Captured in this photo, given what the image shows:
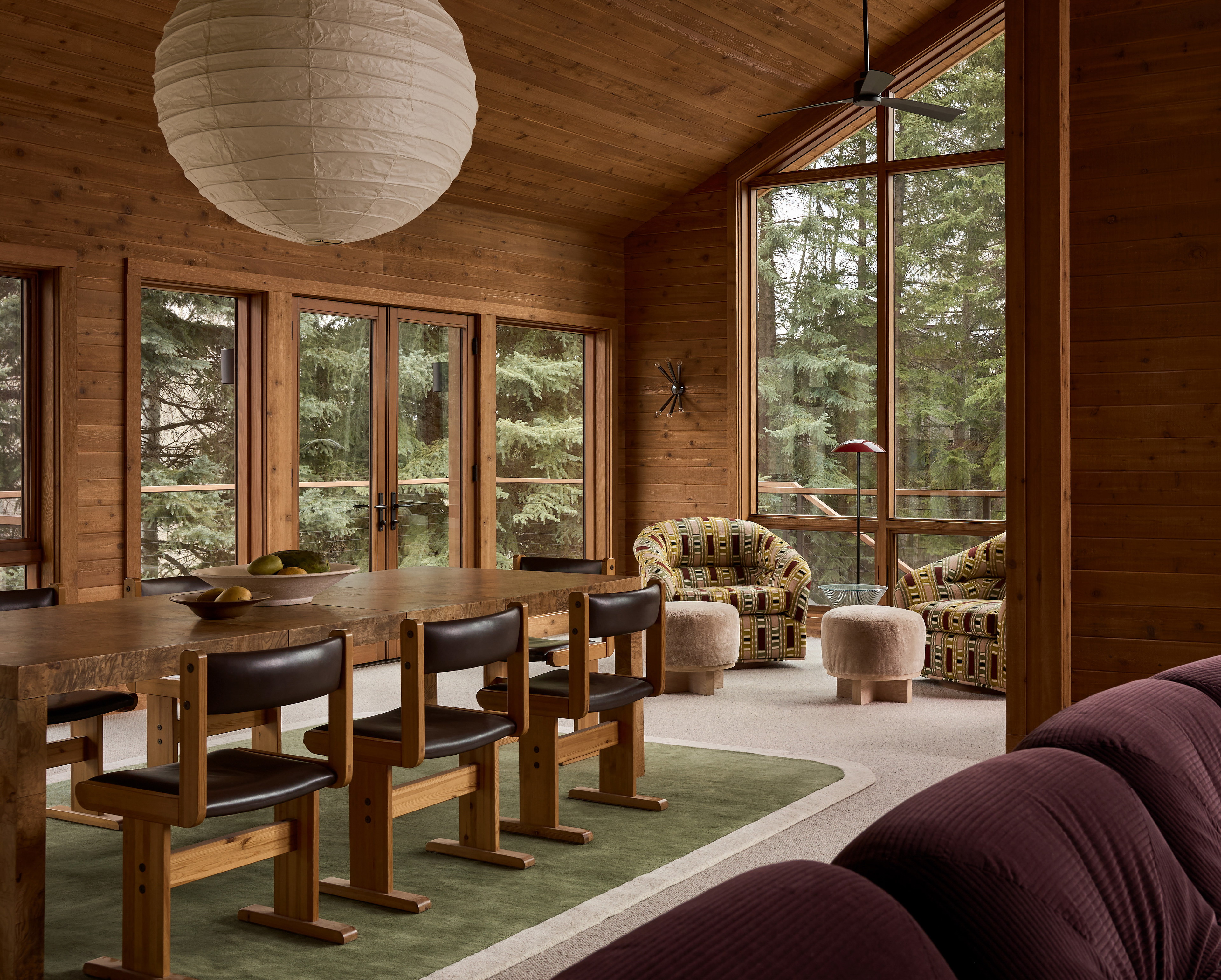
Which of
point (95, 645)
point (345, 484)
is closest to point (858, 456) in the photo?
point (345, 484)

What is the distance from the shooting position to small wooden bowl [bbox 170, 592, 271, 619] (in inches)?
127

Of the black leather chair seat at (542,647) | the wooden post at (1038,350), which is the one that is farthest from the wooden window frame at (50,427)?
the wooden post at (1038,350)

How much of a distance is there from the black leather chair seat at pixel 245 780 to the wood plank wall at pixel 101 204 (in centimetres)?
307

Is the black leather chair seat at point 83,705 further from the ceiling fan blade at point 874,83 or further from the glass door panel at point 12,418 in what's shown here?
the ceiling fan blade at point 874,83

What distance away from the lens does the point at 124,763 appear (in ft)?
15.4

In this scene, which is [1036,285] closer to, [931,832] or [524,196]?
[931,832]

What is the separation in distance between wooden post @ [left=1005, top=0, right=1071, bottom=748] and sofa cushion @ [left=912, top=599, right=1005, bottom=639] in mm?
2312

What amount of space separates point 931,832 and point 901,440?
7.10m

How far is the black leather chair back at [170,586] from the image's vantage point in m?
4.21

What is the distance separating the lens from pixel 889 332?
800cm

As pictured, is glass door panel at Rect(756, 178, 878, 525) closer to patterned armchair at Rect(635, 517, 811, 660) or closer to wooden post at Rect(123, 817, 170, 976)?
patterned armchair at Rect(635, 517, 811, 660)

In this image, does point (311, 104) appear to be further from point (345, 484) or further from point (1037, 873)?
point (345, 484)

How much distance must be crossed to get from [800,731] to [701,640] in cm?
88

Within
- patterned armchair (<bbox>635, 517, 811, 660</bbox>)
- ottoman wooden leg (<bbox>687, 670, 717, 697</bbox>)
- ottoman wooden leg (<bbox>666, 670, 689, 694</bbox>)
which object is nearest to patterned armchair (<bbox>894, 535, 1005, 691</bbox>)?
patterned armchair (<bbox>635, 517, 811, 660</bbox>)
